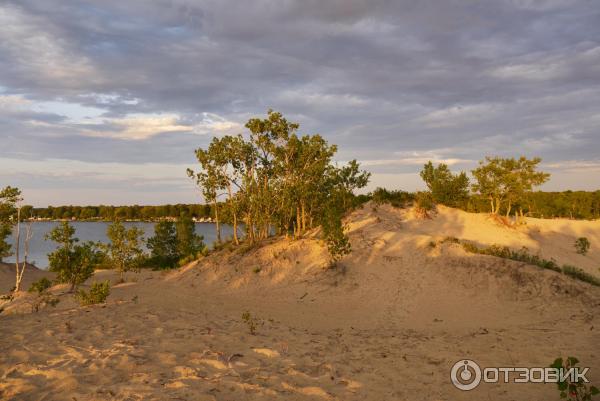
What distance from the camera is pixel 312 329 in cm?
1331

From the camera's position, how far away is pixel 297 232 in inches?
997

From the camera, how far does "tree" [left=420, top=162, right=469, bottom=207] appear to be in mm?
36500

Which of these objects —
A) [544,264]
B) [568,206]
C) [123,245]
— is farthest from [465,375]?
[568,206]

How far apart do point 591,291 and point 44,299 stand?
70.4ft

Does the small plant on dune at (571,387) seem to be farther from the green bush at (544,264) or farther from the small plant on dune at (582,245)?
the small plant on dune at (582,245)

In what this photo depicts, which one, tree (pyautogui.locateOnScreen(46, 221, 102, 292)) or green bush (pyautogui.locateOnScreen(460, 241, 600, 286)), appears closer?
green bush (pyautogui.locateOnScreen(460, 241, 600, 286))

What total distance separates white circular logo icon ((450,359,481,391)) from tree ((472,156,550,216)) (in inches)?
1071

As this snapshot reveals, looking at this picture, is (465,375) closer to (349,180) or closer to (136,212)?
(349,180)

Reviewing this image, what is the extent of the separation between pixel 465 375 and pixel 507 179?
92.0ft

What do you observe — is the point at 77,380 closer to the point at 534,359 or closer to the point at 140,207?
the point at 534,359

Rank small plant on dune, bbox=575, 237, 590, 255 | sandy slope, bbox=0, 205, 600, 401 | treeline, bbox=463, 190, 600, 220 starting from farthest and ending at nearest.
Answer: treeline, bbox=463, 190, 600, 220 → small plant on dune, bbox=575, 237, 590, 255 → sandy slope, bbox=0, 205, 600, 401

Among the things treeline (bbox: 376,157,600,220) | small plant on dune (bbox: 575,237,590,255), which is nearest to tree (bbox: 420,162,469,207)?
treeline (bbox: 376,157,600,220)

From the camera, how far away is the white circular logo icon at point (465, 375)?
7992 mm
